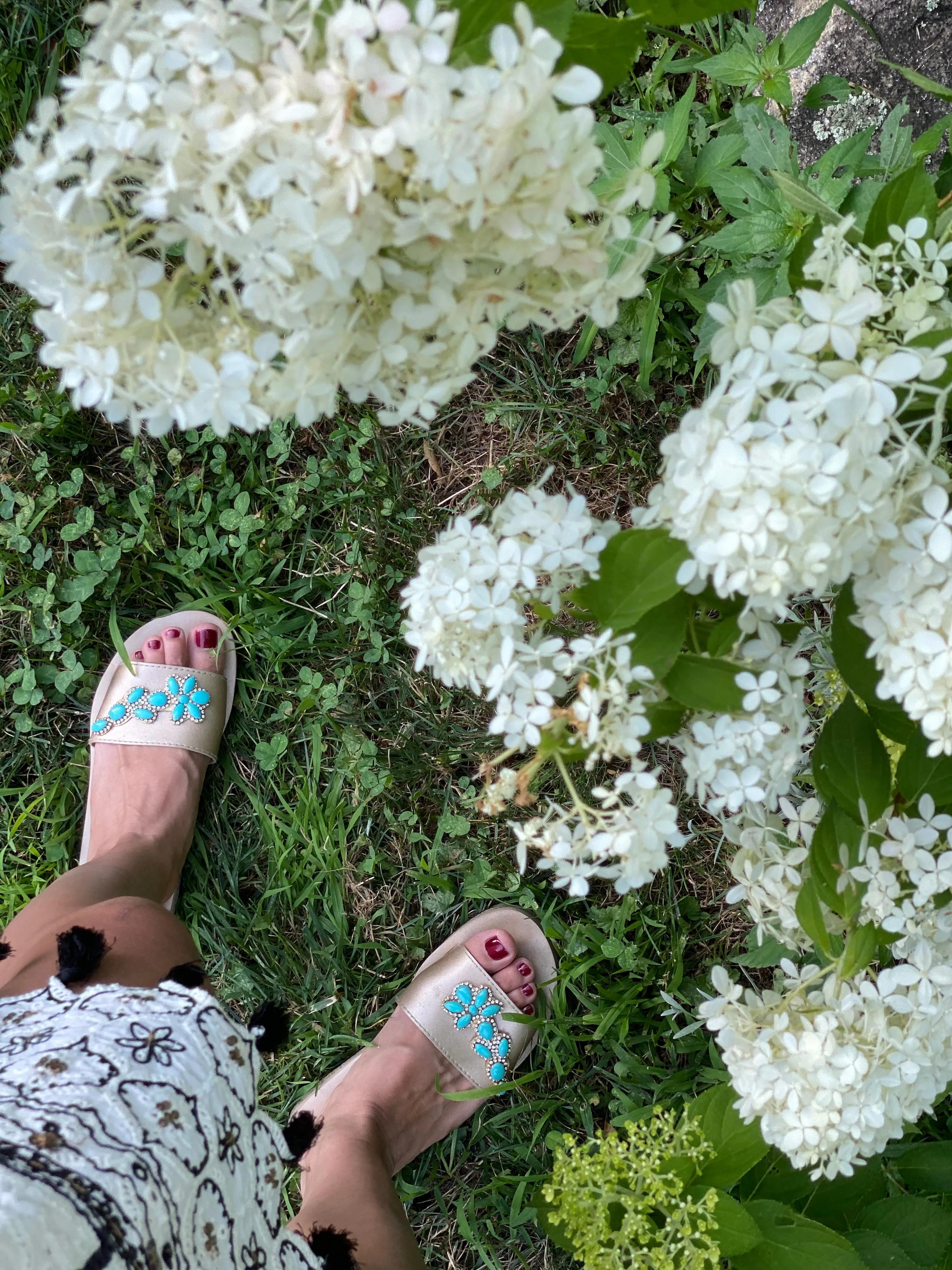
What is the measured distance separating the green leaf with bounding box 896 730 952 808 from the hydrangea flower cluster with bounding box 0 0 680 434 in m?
0.46

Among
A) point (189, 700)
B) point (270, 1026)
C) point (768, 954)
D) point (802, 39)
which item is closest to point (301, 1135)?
point (270, 1026)

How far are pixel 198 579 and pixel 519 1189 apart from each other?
1.23 m

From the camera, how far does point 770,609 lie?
0.65 meters

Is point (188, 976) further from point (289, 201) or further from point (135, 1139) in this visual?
point (289, 201)

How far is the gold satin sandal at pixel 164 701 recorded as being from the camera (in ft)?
6.29

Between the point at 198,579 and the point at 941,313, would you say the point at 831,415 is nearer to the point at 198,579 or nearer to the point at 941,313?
the point at 941,313

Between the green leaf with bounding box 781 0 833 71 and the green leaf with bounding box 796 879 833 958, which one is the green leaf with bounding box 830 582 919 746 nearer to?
the green leaf with bounding box 796 879 833 958

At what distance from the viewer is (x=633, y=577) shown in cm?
70

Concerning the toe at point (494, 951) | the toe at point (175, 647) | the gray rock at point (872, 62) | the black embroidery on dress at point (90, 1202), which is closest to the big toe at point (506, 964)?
the toe at point (494, 951)

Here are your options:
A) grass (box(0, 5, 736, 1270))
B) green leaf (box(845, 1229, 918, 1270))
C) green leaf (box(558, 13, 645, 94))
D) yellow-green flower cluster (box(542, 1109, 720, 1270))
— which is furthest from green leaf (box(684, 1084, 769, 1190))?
green leaf (box(558, 13, 645, 94))

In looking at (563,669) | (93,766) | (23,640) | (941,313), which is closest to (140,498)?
(23,640)

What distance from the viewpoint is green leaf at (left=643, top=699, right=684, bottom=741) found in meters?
0.74

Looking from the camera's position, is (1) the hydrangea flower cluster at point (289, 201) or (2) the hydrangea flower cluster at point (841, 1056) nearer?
(1) the hydrangea flower cluster at point (289, 201)

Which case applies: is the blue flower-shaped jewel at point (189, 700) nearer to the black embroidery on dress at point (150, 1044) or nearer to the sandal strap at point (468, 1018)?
the sandal strap at point (468, 1018)
